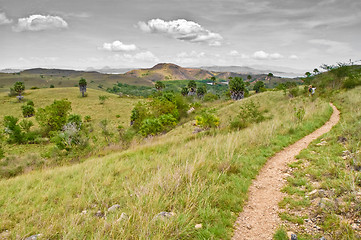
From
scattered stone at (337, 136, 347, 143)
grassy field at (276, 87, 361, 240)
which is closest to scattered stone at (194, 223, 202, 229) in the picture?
grassy field at (276, 87, 361, 240)

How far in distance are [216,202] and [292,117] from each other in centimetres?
1137

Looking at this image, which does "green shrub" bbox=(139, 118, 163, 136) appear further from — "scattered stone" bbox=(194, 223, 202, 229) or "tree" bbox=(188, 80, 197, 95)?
"tree" bbox=(188, 80, 197, 95)

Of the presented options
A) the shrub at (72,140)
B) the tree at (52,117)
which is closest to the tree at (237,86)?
the tree at (52,117)

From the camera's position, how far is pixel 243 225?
375 cm

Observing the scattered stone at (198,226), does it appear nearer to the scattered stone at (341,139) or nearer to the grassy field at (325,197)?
the grassy field at (325,197)

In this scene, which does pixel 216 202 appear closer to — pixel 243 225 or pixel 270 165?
pixel 243 225

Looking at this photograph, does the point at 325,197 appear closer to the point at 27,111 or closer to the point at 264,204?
the point at 264,204

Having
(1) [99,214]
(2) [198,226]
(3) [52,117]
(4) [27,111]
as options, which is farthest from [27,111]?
(2) [198,226]

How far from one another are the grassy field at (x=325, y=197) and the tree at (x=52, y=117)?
44.5 meters

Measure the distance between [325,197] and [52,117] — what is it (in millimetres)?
46169

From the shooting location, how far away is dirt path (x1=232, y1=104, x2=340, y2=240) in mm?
3568

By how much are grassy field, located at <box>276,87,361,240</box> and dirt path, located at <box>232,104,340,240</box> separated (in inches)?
9.8

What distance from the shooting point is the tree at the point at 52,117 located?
3804 centimetres

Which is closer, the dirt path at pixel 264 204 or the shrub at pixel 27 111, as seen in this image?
the dirt path at pixel 264 204
